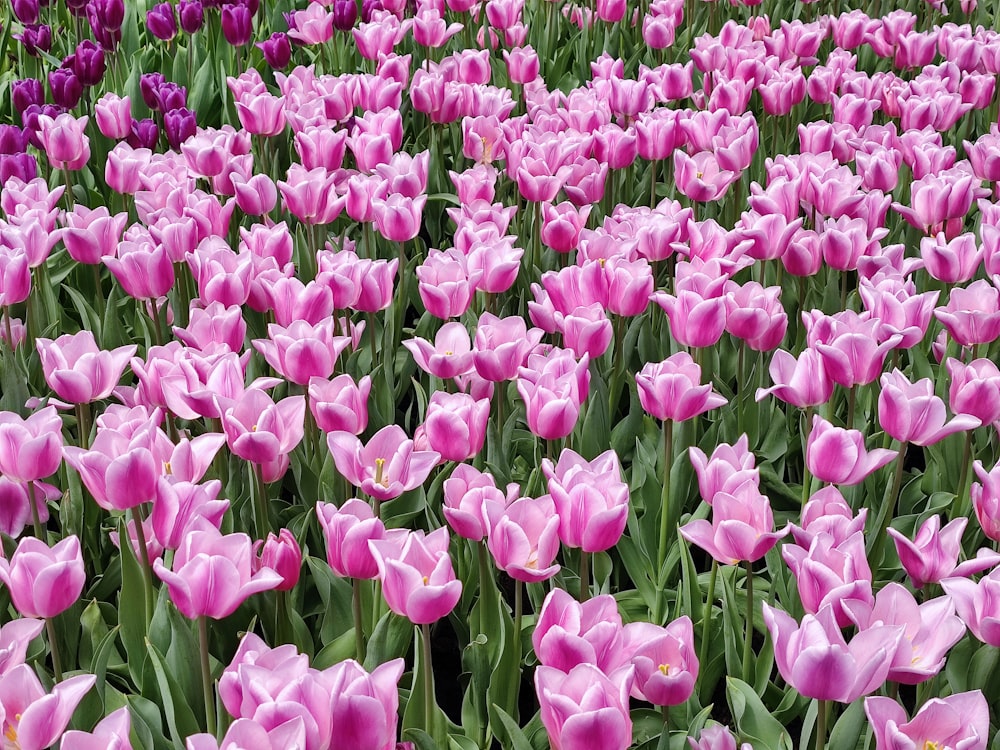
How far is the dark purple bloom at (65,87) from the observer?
347 centimetres

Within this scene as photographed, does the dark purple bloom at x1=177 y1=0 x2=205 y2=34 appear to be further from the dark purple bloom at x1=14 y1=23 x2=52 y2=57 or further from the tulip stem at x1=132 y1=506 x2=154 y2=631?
the tulip stem at x1=132 y1=506 x2=154 y2=631

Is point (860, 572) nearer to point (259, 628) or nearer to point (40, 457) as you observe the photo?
point (259, 628)

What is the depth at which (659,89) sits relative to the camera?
12.3ft

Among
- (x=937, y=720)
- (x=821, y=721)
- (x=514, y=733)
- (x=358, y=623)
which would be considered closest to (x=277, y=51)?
(x=358, y=623)

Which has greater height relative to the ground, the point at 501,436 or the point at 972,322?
the point at 972,322

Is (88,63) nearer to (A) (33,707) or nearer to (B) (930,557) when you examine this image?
(A) (33,707)

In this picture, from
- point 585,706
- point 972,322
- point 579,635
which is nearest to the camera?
point 585,706

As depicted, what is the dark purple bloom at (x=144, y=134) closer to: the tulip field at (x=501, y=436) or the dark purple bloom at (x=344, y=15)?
the tulip field at (x=501, y=436)

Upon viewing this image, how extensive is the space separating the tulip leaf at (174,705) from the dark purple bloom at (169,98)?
2.38m

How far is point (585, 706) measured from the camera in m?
1.13

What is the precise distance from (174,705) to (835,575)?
924 millimetres

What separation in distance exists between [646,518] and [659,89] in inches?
81.9

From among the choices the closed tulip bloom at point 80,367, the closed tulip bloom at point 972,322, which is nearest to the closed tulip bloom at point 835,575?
the closed tulip bloom at point 972,322

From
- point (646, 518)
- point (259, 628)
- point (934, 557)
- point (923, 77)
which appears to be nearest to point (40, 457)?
point (259, 628)
